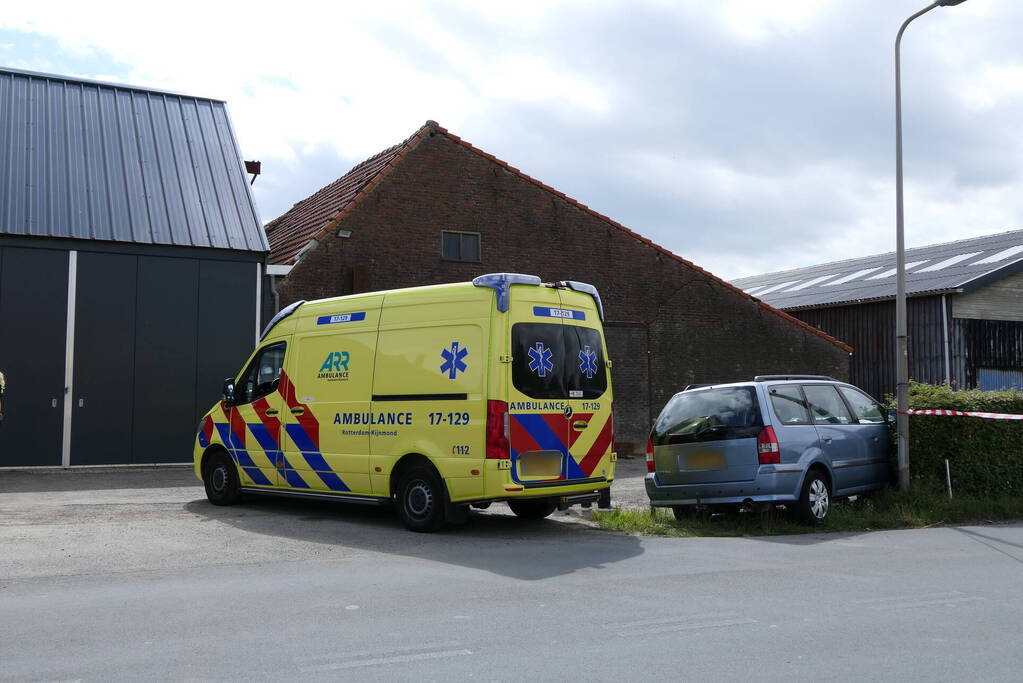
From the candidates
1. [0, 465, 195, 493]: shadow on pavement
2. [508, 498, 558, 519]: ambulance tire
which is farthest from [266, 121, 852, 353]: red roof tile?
[508, 498, 558, 519]: ambulance tire

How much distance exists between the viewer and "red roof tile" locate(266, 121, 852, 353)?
19406 mm

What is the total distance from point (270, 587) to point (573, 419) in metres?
4.08

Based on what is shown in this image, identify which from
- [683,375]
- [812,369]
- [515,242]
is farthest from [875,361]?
[515,242]

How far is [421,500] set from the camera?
10.2m

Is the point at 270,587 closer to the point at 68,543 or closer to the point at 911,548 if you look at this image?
the point at 68,543

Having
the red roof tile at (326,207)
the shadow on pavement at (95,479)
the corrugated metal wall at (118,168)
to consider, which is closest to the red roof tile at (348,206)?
the red roof tile at (326,207)

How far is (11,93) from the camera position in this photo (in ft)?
62.0

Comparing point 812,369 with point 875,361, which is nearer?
point 812,369

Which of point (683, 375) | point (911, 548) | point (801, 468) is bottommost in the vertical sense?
point (911, 548)

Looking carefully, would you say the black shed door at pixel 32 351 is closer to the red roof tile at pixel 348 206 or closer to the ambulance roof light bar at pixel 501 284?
the red roof tile at pixel 348 206

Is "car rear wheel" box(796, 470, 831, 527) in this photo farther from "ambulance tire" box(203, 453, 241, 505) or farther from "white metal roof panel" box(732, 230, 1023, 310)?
"white metal roof panel" box(732, 230, 1023, 310)

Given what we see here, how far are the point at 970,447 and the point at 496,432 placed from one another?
7291mm

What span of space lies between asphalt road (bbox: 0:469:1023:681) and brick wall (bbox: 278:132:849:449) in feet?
30.0

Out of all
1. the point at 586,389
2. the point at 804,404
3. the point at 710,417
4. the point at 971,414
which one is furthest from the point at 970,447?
the point at 586,389
